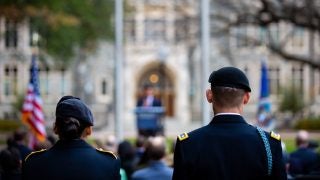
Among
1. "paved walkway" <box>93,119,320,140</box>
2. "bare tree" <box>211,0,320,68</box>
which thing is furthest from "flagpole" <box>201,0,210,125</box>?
"paved walkway" <box>93,119,320,140</box>

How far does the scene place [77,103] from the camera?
5.47 meters

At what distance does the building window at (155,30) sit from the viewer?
6259cm

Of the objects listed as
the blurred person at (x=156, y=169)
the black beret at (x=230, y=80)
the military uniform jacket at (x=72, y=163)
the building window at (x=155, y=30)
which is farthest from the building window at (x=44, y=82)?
the black beret at (x=230, y=80)

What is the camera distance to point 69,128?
17.6ft

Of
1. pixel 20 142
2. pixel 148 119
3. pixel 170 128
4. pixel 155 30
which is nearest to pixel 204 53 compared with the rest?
pixel 148 119

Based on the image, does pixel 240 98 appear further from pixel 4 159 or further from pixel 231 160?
pixel 4 159

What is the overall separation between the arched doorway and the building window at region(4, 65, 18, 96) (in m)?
8.83

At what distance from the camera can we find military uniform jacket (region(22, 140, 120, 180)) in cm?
537

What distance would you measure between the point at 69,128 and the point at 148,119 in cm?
1746

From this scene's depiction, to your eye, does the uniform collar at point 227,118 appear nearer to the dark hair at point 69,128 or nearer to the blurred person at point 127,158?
the dark hair at point 69,128

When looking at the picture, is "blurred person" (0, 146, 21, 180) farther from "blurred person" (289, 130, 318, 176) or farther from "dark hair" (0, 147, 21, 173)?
"blurred person" (289, 130, 318, 176)

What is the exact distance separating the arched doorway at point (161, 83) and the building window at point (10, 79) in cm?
883

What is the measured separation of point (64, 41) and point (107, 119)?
18044 mm

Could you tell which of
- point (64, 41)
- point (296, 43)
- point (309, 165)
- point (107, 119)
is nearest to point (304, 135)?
point (309, 165)
